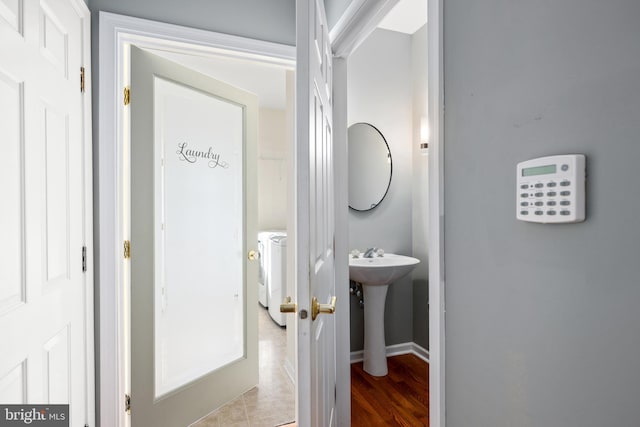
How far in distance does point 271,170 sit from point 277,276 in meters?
2.08

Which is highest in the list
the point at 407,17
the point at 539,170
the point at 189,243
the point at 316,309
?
the point at 407,17

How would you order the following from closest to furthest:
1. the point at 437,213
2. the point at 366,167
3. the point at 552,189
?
the point at 552,189
the point at 437,213
the point at 366,167

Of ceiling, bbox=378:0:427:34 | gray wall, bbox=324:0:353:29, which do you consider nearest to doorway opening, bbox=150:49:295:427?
gray wall, bbox=324:0:353:29

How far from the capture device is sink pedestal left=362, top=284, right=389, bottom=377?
2549 millimetres

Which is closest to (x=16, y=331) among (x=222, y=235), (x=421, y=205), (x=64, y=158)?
(x=64, y=158)

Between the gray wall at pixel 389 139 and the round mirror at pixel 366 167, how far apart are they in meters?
0.06

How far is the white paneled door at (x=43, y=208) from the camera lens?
0.96 metres

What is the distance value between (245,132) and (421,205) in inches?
59.9

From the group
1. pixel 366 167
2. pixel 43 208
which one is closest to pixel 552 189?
pixel 43 208

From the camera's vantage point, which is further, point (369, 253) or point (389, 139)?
point (389, 139)

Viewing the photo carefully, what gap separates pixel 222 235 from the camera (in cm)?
227

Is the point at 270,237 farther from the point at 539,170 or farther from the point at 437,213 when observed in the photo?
the point at 539,170

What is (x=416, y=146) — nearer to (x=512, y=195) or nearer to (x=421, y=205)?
(x=421, y=205)

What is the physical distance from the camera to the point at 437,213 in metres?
0.94
